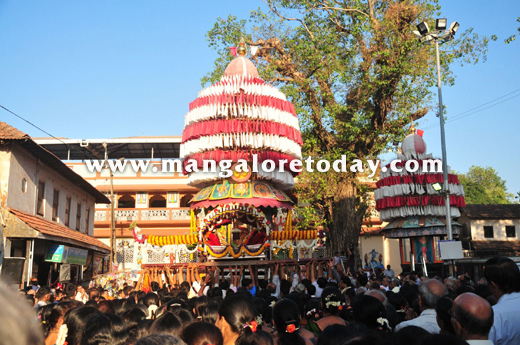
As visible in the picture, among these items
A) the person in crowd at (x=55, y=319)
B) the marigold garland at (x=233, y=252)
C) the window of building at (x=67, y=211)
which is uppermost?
the window of building at (x=67, y=211)

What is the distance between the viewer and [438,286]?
5414mm

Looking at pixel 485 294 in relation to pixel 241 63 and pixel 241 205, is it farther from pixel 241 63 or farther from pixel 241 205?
pixel 241 63

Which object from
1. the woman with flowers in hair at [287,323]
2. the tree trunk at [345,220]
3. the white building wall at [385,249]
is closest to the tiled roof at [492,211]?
the white building wall at [385,249]

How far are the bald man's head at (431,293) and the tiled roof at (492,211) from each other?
103ft

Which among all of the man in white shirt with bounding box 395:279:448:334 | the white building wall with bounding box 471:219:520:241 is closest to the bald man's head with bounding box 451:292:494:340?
the man in white shirt with bounding box 395:279:448:334

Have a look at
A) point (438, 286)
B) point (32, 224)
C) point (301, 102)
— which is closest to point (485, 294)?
point (438, 286)

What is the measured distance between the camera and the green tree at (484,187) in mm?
53125

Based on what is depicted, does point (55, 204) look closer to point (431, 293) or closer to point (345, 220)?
point (345, 220)

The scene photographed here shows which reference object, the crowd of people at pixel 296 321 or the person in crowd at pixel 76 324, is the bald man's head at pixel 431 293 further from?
the person in crowd at pixel 76 324

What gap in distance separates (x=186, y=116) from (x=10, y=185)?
22.5 feet

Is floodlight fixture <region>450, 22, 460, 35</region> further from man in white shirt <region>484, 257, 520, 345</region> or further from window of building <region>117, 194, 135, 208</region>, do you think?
window of building <region>117, 194, 135, 208</region>

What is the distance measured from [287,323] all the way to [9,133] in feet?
53.7

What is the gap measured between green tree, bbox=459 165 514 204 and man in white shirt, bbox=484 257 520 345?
5044cm

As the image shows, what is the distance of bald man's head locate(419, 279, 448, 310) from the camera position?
17.6 feet
